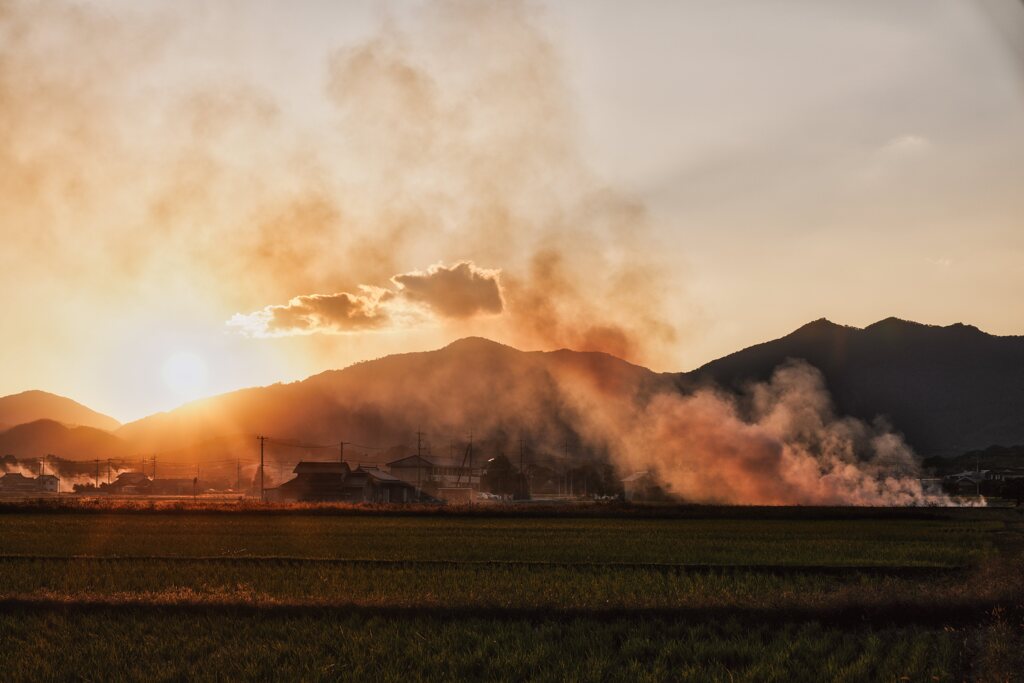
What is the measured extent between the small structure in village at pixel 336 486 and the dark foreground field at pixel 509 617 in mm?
84010

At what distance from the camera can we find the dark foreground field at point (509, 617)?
1639cm

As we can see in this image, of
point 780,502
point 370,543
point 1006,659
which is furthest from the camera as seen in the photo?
point 780,502

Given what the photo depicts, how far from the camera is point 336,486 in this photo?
4742 inches

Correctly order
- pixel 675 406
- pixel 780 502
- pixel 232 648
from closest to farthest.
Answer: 1. pixel 232 648
2. pixel 780 502
3. pixel 675 406

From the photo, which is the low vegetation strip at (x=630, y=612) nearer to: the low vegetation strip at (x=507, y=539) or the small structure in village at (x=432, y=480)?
the low vegetation strip at (x=507, y=539)

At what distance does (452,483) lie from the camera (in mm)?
162000

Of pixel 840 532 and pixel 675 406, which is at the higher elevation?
pixel 675 406

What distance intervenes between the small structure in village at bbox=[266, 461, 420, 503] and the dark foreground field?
8401 cm

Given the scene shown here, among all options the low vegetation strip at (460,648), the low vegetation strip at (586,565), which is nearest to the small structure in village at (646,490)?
the low vegetation strip at (586,565)

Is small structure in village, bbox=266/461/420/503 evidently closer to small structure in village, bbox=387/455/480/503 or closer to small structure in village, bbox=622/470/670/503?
small structure in village, bbox=387/455/480/503

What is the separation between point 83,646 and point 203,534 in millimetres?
29870

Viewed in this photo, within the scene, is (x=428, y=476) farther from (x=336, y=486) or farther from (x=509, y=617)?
(x=509, y=617)

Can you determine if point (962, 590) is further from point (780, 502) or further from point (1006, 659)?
point (780, 502)

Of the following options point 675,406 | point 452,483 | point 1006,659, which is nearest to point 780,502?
point 675,406
